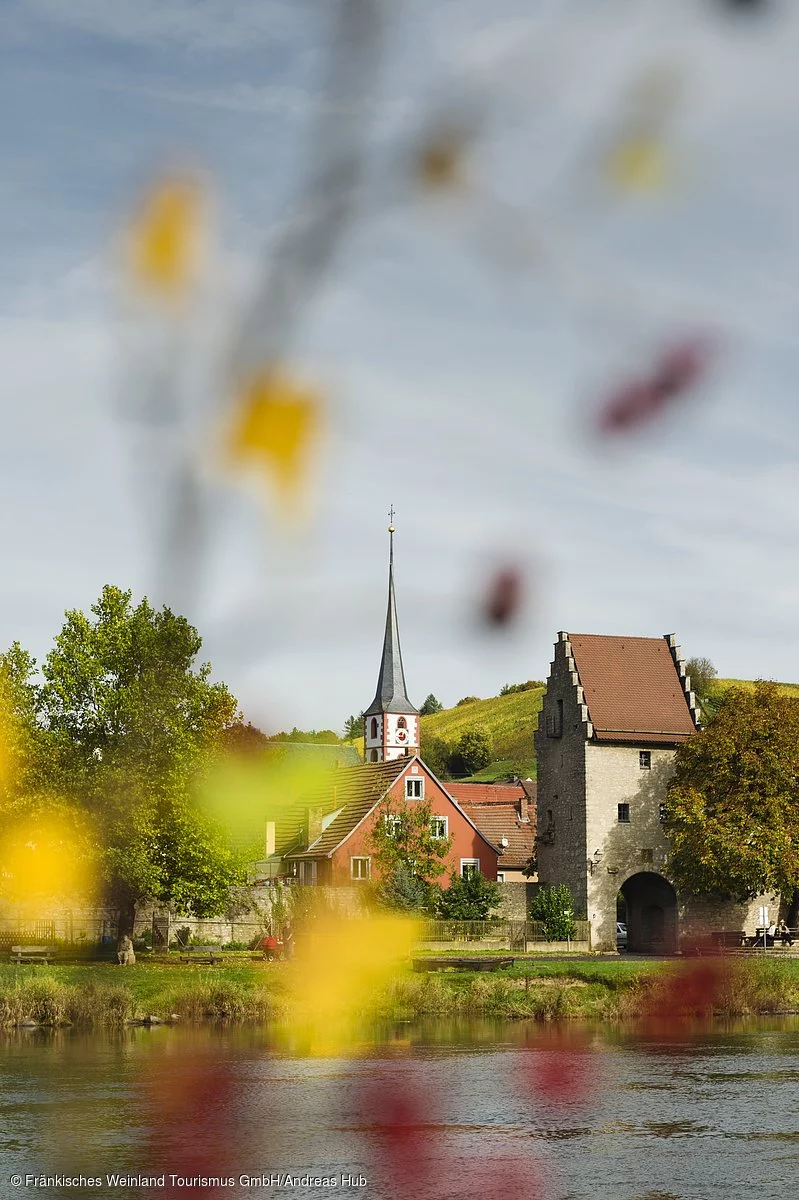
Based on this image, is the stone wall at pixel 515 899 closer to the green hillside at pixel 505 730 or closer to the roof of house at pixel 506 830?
the roof of house at pixel 506 830

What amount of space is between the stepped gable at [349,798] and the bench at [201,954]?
1307 cm

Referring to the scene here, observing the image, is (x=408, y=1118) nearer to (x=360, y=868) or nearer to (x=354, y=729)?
(x=360, y=868)

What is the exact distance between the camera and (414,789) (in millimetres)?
80000

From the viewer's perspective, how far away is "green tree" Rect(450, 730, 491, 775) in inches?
6476

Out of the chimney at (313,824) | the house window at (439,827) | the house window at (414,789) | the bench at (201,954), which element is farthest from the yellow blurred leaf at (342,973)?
the house window at (414,789)

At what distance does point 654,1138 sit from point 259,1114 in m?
7.91

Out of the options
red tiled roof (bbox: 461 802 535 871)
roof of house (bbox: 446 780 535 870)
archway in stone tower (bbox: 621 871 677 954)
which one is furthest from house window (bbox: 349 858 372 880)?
red tiled roof (bbox: 461 802 535 871)

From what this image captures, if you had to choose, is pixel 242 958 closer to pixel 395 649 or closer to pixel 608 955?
pixel 608 955

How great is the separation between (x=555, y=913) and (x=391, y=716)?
47264 millimetres

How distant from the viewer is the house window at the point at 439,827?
78688mm

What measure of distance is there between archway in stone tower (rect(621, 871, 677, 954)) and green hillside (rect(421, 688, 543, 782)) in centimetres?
6615

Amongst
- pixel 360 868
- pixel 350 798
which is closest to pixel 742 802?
pixel 360 868

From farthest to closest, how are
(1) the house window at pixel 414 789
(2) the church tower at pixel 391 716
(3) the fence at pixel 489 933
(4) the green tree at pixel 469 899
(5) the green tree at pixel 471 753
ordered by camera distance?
1. (5) the green tree at pixel 471 753
2. (2) the church tower at pixel 391 716
3. (1) the house window at pixel 414 789
4. (4) the green tree at pixel 469 899
5. (3) the fence at pixel 489 933

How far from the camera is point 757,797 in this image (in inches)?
2810
